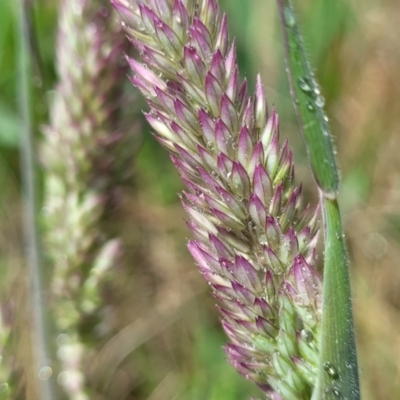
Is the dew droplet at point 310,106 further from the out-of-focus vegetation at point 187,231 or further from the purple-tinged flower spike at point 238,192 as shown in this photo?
the out-of-focus vegetation at point 187,231

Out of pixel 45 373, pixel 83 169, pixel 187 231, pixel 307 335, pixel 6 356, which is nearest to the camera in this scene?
pixel 307 335

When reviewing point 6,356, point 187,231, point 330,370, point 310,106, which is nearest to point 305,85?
point 310,106

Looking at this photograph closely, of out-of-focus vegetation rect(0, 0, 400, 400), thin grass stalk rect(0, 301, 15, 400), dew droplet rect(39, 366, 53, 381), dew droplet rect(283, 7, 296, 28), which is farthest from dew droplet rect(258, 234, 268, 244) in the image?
out-of-focus vegetation rect(0, 0, 400, 400)

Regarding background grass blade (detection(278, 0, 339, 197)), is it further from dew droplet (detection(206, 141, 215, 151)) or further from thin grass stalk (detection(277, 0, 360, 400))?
dew droplet (detection(206, 141, 215, 151))

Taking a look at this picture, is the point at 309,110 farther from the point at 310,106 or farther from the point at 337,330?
the point at 337,330

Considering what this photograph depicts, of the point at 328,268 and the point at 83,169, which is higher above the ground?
the point at 328,268

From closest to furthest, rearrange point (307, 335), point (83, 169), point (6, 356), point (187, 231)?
1. point (307, 335)
2. point (6, 356)
3. point (83, 169)
4. point (187, 231)

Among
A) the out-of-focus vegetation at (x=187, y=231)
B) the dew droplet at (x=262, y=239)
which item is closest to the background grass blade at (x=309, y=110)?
the dew droplet at (x=262, y=239)
